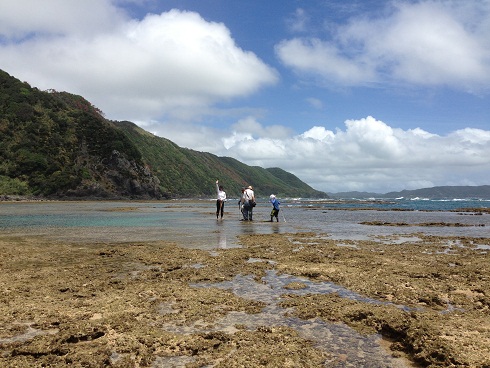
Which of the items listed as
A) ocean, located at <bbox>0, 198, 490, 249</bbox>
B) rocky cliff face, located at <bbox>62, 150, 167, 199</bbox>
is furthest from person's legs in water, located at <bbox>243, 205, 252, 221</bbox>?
rocky cliff face, located at <bbox>62, 150, 167, 199</bbox>

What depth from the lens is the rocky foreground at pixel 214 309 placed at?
4594 mm

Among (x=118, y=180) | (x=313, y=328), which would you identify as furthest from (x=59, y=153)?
(x=313, y=328)

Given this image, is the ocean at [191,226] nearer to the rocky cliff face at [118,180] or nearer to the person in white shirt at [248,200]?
the person in white shirt at [248,200]

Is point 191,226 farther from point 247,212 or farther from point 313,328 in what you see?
point 313,328

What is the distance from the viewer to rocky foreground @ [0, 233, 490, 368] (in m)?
4.59

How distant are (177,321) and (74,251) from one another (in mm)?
8602

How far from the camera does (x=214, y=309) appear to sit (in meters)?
6.42

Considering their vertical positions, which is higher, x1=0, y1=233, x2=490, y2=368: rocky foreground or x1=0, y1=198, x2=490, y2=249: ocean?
x1=0, y1=233, x2=490, y2=368: rocky foreground

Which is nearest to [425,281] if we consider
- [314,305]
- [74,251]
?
[314,305]

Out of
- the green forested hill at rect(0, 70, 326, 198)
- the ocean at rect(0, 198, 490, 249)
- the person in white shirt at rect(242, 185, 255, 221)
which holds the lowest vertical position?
the ocean at rect(0, 198, 490, 249)

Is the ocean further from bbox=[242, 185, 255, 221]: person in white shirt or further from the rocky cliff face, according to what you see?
the rocky cliff face

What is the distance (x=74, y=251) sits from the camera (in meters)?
12.8

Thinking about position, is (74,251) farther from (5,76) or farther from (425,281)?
(5,76)

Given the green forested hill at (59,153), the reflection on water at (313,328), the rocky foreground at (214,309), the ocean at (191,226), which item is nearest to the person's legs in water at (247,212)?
the ocean at (191,226)
